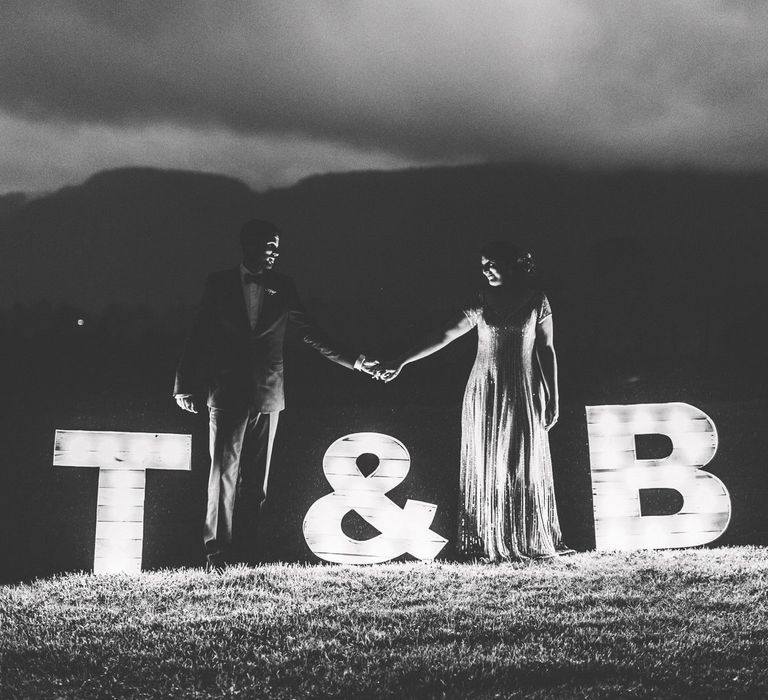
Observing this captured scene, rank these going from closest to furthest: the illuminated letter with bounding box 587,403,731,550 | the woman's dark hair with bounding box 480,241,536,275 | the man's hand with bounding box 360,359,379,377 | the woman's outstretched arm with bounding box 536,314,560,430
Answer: the woman's dark hair with bounding box 480,241,536,275, the woman's outstretched arm with bounding box 536,314,560,430, the man's hand with bounding box 360,359,379,377, the illuminated letter with bounding box 587,403,731,550

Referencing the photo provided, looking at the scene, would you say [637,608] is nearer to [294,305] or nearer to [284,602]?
[284,602]

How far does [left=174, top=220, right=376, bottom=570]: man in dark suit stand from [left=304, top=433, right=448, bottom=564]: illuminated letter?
0.61 meters

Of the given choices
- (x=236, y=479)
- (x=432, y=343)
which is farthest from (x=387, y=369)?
(x=236, y=479)

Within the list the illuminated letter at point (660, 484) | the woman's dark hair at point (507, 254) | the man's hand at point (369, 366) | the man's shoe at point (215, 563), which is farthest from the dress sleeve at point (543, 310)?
the man's shoe at point (215, 563)

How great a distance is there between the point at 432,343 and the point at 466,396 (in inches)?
22.6

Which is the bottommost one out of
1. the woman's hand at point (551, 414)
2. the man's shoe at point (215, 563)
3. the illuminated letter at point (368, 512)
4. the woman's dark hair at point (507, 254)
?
the man's shoe at point (215, 563)

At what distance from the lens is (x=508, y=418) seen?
6.90 metres

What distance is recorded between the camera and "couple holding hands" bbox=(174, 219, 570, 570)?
22.0 ft

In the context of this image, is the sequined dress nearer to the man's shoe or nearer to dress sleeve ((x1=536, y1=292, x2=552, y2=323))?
dress sleeve ((x1=536, y1=292, x2=552, y2=323))

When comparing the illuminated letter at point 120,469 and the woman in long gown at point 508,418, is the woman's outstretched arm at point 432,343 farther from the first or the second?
the illuminated letter at point 120,469

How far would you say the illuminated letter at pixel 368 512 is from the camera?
705 centimetres

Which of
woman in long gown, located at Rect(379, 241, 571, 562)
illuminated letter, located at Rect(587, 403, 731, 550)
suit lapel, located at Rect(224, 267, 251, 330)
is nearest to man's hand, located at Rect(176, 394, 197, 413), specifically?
suit lapel, located at Rect(224, 267, 251, 330)

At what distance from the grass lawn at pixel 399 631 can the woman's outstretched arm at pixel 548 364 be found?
1.31 meters

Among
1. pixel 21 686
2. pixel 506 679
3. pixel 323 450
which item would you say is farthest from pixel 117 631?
pixel 323 450
